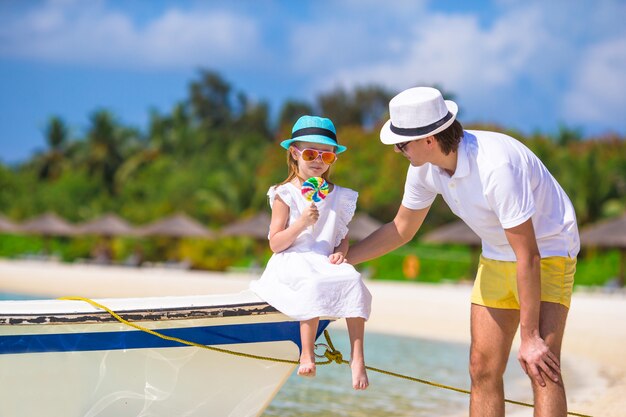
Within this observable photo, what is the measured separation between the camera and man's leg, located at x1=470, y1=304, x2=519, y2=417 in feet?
12.1

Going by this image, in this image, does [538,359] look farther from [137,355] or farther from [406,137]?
[137,355]

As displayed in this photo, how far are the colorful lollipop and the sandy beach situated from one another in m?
3.65

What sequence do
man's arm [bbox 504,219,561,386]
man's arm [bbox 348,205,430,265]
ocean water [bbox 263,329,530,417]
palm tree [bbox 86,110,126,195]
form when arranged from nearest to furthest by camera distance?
1. man's arm [bbox 504,219,561,386]
2. man's arm [bbox 348,205,430,265]
3. ocean water [bbox 263,329,530,417]
4. palm tree [bbox 86,110,126,195]

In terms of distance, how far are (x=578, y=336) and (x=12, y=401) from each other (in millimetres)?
11104

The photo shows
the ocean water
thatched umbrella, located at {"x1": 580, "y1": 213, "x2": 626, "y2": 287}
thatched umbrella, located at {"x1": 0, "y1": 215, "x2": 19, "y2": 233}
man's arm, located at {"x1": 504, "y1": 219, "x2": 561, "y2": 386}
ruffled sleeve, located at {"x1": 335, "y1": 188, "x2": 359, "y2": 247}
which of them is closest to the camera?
man's arm, located at {"x1": 504, "y1": 219, "x2": 561, "y2": 386}

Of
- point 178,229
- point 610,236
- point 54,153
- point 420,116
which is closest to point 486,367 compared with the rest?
point 420,116

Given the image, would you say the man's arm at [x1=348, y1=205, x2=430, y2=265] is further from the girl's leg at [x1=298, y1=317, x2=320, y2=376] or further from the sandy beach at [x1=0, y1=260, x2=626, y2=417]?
the sandy beach at [x1=0, y1=260, x2=626, y2=417]

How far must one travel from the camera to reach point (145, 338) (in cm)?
401

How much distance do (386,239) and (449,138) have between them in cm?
85

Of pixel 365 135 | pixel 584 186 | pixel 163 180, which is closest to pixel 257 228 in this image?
pixel 584 186

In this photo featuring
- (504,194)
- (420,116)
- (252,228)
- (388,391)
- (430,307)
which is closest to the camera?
(504,194)

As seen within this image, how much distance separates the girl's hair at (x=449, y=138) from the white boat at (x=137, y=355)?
1.07 metres

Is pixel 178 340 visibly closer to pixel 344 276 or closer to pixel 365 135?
pixel 344 276

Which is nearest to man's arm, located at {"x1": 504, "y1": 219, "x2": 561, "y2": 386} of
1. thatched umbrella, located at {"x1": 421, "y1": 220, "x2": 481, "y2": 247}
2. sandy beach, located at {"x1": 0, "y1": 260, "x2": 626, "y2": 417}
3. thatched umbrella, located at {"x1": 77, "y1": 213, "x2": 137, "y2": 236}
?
sandy beach, located at {"x1": 0, "y1": 260, "x2": 626, "y2": 417}
